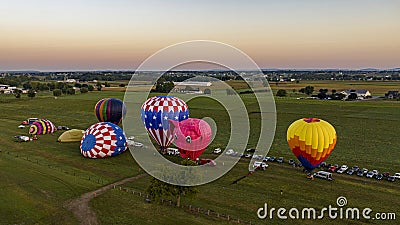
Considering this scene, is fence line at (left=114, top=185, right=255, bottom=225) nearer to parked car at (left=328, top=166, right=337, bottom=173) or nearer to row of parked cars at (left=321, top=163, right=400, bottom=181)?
parked car at (left=328, top=166, right=337, bottom=173)

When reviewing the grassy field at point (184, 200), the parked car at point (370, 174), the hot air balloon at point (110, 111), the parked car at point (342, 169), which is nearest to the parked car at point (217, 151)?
the grassy field at point (184, 200)

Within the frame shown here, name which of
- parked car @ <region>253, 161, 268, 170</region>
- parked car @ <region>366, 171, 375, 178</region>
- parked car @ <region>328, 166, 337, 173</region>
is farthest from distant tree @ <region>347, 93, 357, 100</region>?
parked car @ <region>253, 161, 268, 170</region>

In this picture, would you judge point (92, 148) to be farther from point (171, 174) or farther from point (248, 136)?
point (248, 136)

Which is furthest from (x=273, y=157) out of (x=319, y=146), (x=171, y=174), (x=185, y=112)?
(x=171, y=174)

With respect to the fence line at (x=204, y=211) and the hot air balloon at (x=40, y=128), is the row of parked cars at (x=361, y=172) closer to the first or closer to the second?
the fence line at (x=204, y=211)

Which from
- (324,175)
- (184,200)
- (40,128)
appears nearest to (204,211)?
(184,200)

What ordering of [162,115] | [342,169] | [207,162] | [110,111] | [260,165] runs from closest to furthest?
[342,169] → [260,165] → [162,115] → [207,162] → [110,111]

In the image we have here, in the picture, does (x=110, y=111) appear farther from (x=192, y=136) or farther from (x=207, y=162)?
(x=192, y=136)
